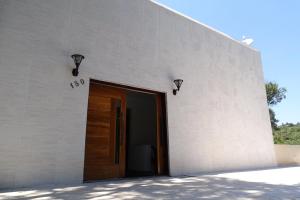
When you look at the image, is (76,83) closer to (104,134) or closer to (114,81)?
(114,81)

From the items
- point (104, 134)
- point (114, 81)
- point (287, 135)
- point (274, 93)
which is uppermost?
point (274, 93)

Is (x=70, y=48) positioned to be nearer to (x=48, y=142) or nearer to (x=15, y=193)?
(x=48, y=142)

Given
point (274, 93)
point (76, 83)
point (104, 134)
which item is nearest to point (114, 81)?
point (76, 83)

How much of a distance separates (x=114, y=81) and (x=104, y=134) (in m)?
1.03

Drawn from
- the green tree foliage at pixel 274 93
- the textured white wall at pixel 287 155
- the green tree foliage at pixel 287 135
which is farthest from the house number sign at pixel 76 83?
the green tree foliage at pixel 274 93

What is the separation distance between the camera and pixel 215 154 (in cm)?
604

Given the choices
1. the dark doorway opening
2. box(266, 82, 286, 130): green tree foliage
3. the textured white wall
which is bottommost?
the textured white wall

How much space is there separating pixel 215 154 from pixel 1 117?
4.74 metres

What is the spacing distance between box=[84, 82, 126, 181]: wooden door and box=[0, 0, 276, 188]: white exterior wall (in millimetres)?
313

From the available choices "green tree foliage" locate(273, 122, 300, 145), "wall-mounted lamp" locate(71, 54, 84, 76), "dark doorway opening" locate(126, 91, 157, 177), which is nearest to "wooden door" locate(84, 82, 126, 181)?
"wall-mounted lamp" locate(71, 54, 84, 76)

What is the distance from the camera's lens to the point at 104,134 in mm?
4520

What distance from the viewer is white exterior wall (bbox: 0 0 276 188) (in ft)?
11.7

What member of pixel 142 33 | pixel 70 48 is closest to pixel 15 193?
pixel 70 48

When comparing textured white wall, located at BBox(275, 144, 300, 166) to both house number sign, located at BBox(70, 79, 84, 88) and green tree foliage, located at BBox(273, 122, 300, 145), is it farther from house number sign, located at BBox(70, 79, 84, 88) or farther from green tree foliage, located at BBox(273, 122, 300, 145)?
house number sign, located at BBox(70, 79, 84, 88)
